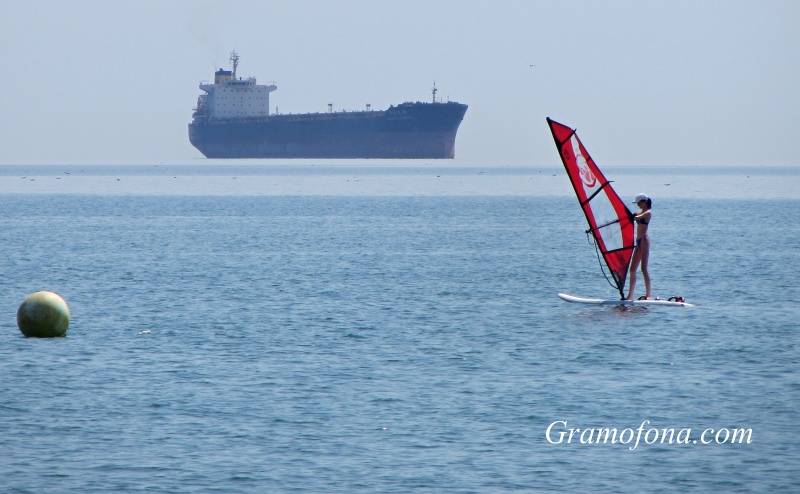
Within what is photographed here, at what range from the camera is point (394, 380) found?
51.6 ft

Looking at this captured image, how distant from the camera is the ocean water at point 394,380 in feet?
38.1

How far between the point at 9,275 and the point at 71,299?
21.0ft

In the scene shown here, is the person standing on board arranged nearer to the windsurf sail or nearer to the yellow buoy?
the windsurf sail

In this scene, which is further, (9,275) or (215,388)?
(9,275)

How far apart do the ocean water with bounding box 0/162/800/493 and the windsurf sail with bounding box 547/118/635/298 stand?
1.17m

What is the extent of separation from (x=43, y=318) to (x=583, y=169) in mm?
10876

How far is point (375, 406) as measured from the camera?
14.1 metres

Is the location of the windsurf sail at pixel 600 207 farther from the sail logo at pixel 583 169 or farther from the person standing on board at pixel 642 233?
the person standing on board at pixel 642 233

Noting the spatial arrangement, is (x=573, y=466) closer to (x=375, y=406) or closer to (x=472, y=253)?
(x=375, y=406)

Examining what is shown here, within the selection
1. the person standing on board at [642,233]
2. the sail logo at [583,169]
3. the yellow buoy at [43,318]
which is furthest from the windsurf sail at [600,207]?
the yellow buoy at [43,318]

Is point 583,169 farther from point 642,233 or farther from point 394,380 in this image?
point 394,380

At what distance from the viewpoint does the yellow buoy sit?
64.0ft

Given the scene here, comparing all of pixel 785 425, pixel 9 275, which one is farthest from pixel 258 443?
pixel 9 275

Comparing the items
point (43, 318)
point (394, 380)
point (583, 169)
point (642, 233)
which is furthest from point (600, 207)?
point (43, 318)
